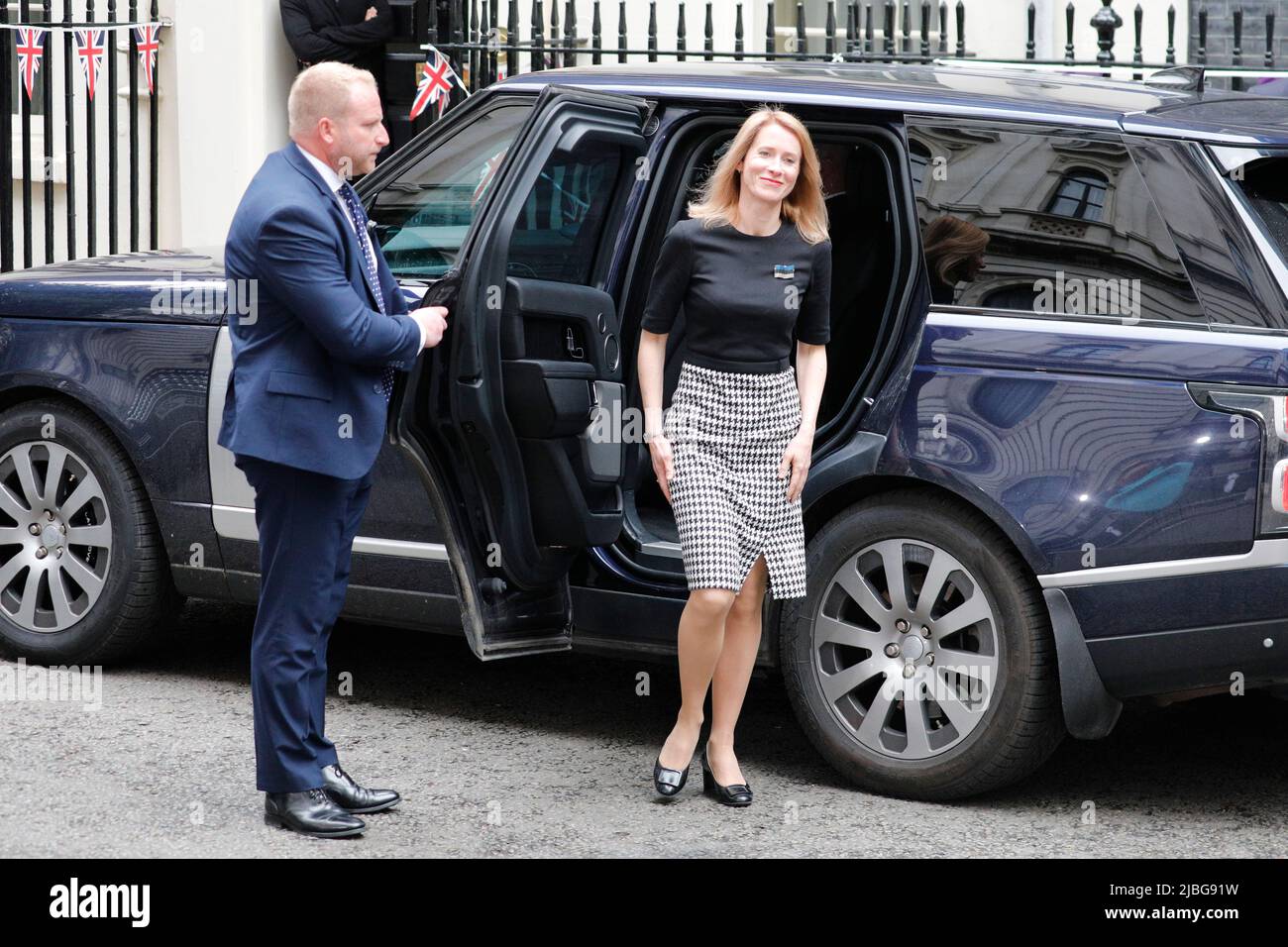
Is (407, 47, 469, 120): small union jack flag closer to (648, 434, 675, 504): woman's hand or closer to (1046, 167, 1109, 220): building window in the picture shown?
(648, 434, 675, 504): woman's hand

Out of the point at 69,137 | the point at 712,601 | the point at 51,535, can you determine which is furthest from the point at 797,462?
the point at 69,137

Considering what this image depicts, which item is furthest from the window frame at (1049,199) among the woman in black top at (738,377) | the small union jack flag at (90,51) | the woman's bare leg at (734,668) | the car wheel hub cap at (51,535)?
the small union jack flag at (90,51)

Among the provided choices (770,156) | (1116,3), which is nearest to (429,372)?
(770,156)

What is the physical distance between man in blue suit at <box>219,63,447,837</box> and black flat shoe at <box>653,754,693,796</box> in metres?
0.85

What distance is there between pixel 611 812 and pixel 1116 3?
11.9 meters

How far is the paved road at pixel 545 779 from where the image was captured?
4.94 m

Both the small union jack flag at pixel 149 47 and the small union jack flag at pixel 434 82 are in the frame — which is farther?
the small union jack flag at pixel 149 47

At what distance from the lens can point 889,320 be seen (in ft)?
17.5

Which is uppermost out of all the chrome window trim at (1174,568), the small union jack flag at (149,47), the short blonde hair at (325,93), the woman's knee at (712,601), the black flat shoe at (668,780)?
the small union jack flag at (149,47)

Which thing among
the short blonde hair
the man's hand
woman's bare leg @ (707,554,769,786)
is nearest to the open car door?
the man's hand

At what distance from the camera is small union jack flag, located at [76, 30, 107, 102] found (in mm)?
9891

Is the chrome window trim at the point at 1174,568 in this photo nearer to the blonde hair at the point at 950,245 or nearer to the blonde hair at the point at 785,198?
the blonde hair at the point at 950,245

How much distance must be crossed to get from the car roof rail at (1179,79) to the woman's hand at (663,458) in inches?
74.2

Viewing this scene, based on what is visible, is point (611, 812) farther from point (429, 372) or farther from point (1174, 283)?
point (1174, 283)
